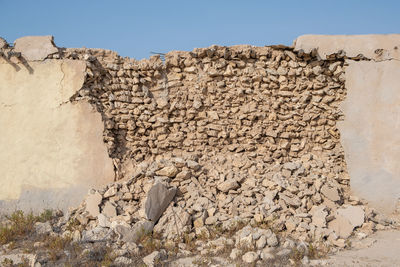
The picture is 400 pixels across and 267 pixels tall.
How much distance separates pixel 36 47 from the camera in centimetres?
604

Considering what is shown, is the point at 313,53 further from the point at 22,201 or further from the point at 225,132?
the point at 22,201

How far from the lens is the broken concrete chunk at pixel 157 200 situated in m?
5.03

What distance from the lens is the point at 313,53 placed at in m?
6.25

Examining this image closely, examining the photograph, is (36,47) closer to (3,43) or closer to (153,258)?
(3,43)

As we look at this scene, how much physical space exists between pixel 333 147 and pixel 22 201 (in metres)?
5.51

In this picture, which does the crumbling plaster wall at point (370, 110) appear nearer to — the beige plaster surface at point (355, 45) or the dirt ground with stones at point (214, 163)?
the beige plaster surface at point (355, 45)

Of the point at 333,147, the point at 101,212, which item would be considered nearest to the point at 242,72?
the point at 333,147

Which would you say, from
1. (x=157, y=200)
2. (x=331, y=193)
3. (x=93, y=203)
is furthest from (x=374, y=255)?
(x=93, y=203)

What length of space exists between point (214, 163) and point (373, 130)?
2.85 metres

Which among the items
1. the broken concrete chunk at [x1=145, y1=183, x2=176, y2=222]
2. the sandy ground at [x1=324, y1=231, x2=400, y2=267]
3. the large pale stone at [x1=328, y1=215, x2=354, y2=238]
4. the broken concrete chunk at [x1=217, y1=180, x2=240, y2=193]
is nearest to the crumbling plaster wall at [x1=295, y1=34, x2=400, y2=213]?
the large pale stone at [x1=328, y1=215, x2=354, y2=238]

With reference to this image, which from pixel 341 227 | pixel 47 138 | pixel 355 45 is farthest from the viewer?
pixel 355 45

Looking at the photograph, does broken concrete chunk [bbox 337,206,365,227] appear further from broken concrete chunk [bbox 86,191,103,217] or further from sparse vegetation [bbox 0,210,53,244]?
sparse vegetation [bbox 0,210,53,244]

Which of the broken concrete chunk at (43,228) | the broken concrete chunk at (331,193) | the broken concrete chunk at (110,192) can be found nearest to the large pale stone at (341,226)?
the broken concrete chunk at (331,193)

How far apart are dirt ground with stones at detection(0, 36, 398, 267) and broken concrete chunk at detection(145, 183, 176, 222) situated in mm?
16
